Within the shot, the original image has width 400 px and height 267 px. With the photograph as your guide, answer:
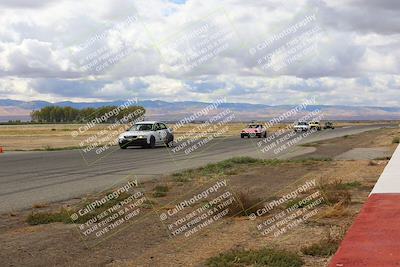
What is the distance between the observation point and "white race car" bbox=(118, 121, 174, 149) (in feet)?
92.1

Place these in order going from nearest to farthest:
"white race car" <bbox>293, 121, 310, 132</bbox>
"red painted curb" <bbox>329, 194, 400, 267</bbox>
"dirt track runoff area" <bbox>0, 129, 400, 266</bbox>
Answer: "red painted curb" <bbox>329, 194, 400, 267</bbox> < "dirt track runoff area" <bbox>0, 129, 400, 266</bbox> < "white race car" <bbox>293, 121, 310, 132</bbox>

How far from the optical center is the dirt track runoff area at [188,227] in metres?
5.68

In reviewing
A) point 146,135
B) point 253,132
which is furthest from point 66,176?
point 253,132

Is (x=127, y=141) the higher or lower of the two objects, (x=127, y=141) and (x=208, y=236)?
the higher

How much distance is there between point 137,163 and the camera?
1894 cm

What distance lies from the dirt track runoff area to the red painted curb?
0.43m

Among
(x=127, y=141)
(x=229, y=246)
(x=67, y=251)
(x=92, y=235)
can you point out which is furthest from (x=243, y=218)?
(x=127, y=141)

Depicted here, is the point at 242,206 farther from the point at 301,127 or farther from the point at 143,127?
the point at 301,127

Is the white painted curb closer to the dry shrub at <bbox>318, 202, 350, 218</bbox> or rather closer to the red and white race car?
the dry shrub at <bbox>318, 202, 350, 218</bbox>

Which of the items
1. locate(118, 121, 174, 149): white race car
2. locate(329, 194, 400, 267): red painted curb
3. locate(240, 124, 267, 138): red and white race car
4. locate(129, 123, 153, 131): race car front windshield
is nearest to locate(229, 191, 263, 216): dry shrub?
locate(329, 194, 400, 267): red painted curb

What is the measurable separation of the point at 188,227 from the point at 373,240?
122 inches

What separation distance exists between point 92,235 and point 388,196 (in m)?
4.43

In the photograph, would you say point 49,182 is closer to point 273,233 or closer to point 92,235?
point 92,235

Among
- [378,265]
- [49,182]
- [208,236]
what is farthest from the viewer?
[49,182]
